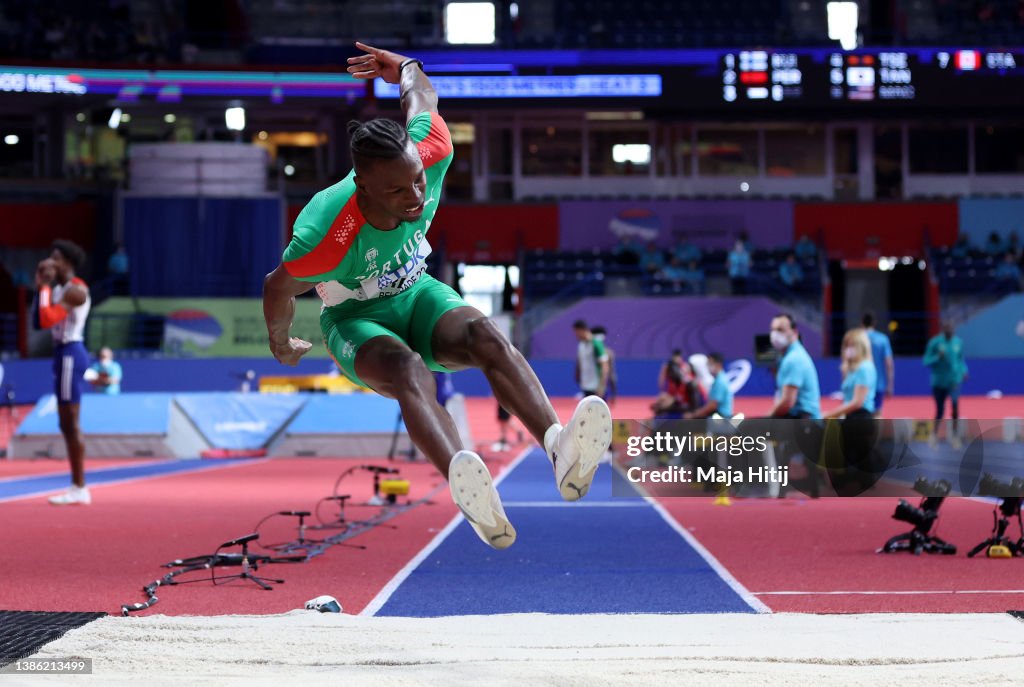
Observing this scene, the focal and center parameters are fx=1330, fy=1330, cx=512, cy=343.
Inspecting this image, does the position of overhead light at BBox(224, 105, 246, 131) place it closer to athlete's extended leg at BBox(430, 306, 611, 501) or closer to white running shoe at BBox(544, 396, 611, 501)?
athlete's extended leg at BBox(430, 306, 611, 501)

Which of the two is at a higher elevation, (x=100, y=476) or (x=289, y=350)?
(x=289, y=350)

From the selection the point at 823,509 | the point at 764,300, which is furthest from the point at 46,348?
the point at 823,509

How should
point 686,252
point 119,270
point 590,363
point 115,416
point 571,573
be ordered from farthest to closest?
1. point 686,252
2. point 119,270
3. point 115,416
4. point 590,363
5. point 571,573

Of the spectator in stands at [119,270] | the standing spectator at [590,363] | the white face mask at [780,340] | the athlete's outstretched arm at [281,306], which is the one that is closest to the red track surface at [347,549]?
the white face mask at [780,340]

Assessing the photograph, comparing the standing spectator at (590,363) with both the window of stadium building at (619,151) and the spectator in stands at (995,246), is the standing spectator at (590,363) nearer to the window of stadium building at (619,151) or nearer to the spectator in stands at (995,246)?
the spectator in stands at (995,246)

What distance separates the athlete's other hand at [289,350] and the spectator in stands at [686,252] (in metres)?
28.0

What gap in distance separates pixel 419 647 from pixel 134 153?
31.0m

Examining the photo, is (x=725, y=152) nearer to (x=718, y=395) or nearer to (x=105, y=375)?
(x=105, y=375)

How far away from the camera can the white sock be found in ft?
16.7

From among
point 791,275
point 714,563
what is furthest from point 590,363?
point 791,275

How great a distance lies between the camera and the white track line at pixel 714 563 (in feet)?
23.7

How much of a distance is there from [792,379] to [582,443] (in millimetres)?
7383

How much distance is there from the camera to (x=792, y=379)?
1197cm

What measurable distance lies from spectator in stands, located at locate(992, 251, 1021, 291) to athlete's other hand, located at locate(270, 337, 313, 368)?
29463mm
